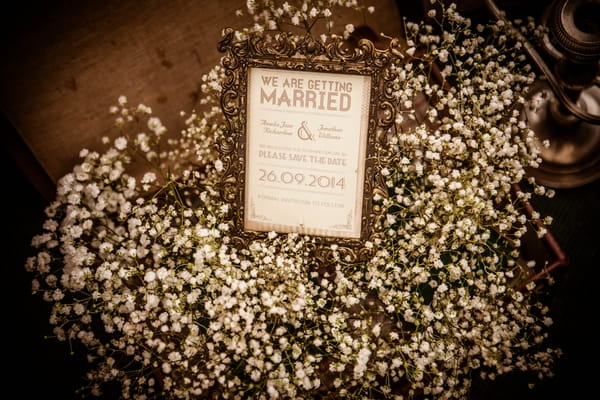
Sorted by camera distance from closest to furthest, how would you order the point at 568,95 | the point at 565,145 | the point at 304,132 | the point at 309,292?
the point at 304,132 → the point at 309,292 → the point at 568,95 → the point at 565,145

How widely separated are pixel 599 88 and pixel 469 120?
4.05 feet

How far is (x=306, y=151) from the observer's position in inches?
63.6

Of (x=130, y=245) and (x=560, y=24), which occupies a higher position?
(x=560, y=24)

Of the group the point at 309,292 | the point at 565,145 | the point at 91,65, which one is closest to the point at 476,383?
the point at 309,292

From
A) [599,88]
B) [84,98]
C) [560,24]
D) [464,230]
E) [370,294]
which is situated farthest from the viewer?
[599,88]

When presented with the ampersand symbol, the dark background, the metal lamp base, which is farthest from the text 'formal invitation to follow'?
the metal lamp base

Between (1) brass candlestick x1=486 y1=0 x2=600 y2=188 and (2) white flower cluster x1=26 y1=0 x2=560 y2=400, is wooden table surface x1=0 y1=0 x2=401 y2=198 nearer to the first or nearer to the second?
(2) white flower cluster x1=26 y1=0 x2=560 y2=400

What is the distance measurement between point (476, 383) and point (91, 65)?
8.84 feet

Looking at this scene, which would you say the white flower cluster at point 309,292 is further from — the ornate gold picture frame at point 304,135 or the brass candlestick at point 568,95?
the brass candlestick at point 568,95

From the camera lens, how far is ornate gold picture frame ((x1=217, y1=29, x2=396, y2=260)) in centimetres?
153

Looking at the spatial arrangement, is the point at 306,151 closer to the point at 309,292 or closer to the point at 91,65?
the point at 309,292

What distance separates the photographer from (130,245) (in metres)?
1.65

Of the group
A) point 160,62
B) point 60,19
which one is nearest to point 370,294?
point 160,62

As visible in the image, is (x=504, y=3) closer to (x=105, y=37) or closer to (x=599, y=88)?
(x=599, y=88)
